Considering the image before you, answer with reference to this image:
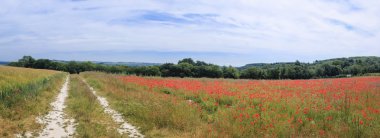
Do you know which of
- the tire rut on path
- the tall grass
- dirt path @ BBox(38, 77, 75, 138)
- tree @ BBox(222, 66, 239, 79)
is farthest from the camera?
tree @ BBox(222, 66, 239, 79)

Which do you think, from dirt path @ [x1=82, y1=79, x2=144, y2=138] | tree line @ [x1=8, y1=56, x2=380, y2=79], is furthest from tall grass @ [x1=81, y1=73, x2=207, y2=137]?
tree line @ [x1=8, y1=56, x2=380, y2=79]

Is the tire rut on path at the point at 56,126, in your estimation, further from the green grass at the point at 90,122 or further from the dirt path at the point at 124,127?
the dirt path at the point at 124,127

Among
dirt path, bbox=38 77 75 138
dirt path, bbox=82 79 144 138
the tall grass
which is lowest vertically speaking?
dirt path, bbox=82 79 144 138

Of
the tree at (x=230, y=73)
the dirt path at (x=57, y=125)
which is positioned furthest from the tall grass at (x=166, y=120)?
the tree at (x=230, y=73)

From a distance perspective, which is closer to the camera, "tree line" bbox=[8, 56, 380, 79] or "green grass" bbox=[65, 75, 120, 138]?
"green grass" bbox=[65, 75, 120, 138]

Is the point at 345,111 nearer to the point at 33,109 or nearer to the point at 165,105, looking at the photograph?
the point at 165,105

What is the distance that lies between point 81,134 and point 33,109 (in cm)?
474

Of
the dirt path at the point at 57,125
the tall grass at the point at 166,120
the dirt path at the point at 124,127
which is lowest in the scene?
the dirt path at the point at 124,127

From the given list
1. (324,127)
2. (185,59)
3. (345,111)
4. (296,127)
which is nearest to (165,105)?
(296,127)

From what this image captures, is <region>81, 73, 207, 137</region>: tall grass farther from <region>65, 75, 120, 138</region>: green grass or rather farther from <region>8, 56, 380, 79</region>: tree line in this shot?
<region>8, 56, 380, 79</region>: tree line

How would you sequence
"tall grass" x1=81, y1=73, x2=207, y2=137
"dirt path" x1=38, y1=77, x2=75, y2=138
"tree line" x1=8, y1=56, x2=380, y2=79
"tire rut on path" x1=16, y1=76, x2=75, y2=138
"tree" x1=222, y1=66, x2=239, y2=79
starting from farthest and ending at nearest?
"tree" x1=222, y1=66, x2=239, y2=79, "tree line" x1=8, y1=56, x2=380, y2=79, "tall grass" x1=81, y1=73, x2=207, y2=137, "dirt path" x1=38, y1=77, x2=75, y2=138, "tire rut on path" x1=16, y1=76, x2=75, y2=138

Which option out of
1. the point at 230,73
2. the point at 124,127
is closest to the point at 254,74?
the point at 230,73

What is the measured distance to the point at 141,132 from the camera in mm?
8664

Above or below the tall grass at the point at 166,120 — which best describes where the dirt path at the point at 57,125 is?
below
